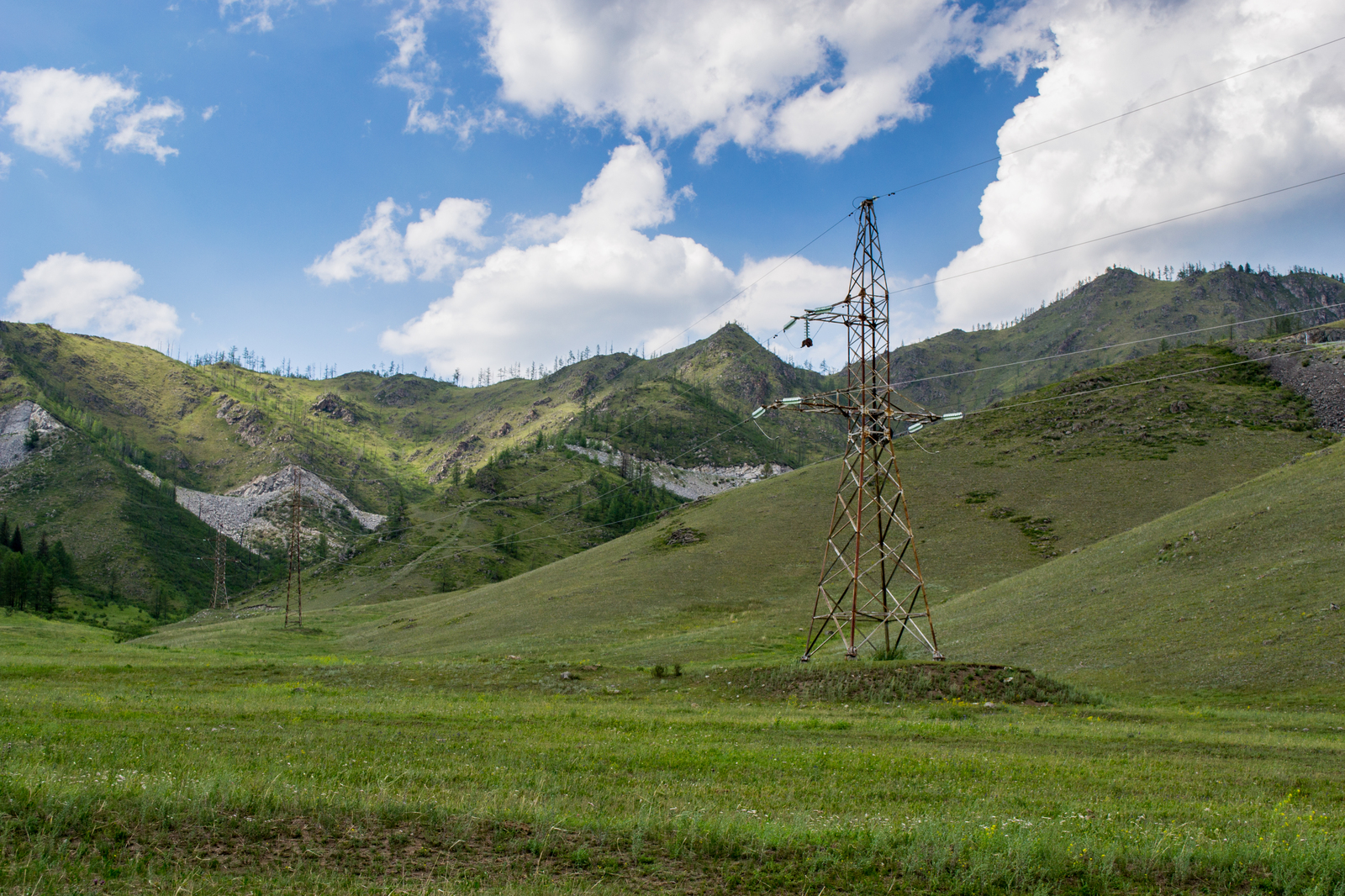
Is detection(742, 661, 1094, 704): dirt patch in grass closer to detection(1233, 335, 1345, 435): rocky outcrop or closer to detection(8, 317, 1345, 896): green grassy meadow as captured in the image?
detection(8, 317, 1345, 896): green grassy meadow

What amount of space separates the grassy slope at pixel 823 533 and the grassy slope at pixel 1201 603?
21.0 feet

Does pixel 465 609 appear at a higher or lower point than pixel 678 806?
lower

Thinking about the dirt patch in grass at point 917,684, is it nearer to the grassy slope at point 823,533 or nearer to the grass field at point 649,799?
the grass field at point 649,799

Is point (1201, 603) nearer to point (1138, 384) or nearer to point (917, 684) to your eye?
point (917, 684)

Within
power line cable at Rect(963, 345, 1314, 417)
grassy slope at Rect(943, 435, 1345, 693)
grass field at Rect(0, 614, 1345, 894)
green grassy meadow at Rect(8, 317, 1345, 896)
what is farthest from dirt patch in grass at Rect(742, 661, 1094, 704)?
power line cable at Rect(963, 345, 1314, 417)

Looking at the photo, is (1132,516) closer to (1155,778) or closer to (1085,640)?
(1085,640)

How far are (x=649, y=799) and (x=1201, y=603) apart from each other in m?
36.9

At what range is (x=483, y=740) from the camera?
1862 cm

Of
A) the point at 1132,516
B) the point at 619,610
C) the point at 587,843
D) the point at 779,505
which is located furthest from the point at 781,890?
the point at 779,505

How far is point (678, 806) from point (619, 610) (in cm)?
5751

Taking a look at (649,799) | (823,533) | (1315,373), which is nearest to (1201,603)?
(649,799)

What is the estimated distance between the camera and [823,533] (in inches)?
3433

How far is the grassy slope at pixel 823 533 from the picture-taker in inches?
2478

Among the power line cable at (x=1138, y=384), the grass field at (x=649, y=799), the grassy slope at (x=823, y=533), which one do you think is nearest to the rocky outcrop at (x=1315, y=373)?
the power line cable at (x=1138, y=384)
